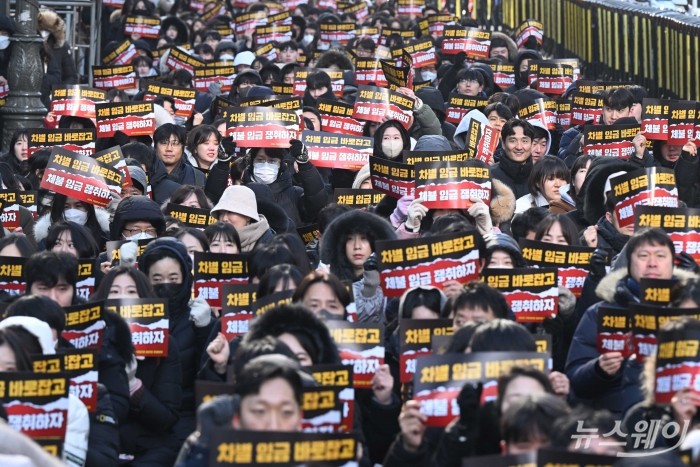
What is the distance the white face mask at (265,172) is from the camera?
14.6 m

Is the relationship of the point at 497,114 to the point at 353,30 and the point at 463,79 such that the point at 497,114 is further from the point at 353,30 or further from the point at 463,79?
the point at 353,30

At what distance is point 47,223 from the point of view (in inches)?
522

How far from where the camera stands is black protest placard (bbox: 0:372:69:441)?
7906 millimetres

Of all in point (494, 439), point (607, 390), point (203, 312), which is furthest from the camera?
point (203, 312)

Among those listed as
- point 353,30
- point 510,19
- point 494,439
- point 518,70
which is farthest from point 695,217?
point 510,19

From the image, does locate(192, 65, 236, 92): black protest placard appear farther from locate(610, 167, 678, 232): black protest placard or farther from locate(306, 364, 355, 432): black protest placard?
locate(306, 364, 355, 432): black protest placard

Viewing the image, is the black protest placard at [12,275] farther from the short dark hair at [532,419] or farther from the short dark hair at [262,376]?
the short dark hair at [532,419]

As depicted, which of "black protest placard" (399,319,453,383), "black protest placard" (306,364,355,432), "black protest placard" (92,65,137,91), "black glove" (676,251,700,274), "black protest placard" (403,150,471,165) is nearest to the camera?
"black protest placard" (306,364,355,432)

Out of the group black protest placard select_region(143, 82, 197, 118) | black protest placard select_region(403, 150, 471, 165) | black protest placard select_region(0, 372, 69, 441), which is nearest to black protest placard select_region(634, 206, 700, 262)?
black protest placard select_region(403, 150, 471, 165)

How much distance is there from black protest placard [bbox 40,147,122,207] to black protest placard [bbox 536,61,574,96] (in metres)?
8.95

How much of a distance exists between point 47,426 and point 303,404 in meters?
1.21

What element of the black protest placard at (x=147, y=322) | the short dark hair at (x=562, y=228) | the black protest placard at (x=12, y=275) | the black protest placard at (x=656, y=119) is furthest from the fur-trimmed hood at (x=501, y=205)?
the black protest placard at (x=147, y=322)

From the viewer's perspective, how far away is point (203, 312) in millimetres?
10508

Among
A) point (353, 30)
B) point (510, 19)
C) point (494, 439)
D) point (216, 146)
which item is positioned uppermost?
point (510, 19)
